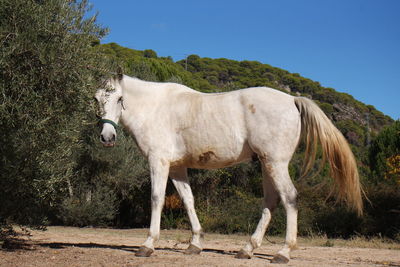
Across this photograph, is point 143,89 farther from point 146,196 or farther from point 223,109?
point 146,196

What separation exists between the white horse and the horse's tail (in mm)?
14

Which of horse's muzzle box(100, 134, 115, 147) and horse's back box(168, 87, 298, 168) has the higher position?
horse's back box(168, 87, 298, 168)

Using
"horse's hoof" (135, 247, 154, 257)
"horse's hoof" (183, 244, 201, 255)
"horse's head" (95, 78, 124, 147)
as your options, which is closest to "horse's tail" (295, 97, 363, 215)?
"horse's hoof" (183, 244, 201, 255)

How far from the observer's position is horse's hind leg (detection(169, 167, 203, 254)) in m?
6.72

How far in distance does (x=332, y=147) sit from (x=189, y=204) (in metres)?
2.42

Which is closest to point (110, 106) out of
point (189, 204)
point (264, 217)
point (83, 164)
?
point (189, 204)

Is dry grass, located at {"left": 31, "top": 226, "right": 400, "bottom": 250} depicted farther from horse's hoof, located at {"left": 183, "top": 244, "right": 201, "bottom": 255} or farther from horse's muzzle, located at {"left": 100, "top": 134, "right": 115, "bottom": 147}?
horse's muzzle, located at {"left": 100, "top": 134, "right": 115, "bottom": 147}

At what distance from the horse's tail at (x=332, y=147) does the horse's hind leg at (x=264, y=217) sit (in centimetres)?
65

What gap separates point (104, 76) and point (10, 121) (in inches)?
66.5

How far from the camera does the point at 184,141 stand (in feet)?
22.0

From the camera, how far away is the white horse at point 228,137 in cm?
621

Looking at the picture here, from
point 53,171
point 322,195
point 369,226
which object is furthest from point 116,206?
point 53,171

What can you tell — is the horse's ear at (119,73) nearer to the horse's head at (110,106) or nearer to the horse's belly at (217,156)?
the horse's head at (110,106)

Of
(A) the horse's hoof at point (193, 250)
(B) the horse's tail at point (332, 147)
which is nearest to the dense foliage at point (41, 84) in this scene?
(A) the horse's hoof at point (193, 250)
